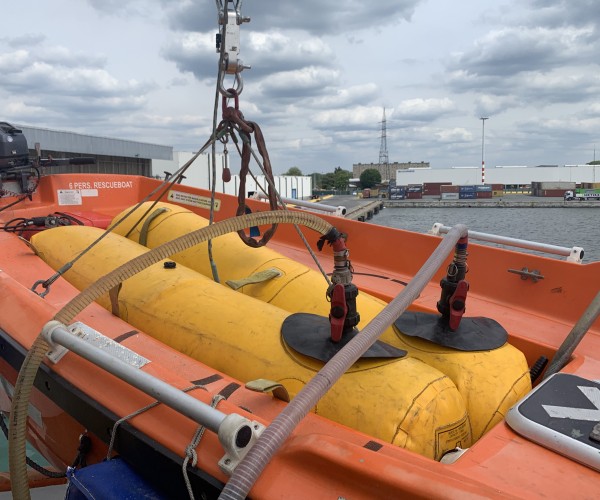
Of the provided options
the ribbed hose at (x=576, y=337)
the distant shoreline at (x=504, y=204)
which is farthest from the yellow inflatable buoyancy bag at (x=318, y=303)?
the distant shoreline at (x=504, y=204)

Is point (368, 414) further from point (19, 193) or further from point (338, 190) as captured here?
point (338, 190)

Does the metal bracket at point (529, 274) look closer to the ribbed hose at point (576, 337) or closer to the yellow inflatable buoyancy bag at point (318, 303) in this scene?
the ribbed hose at point (576, 337)

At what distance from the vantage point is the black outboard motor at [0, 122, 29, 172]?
5.54 metres

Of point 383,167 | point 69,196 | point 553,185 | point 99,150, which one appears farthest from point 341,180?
point 69,196

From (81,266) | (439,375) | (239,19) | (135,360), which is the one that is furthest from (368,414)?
(81,266)

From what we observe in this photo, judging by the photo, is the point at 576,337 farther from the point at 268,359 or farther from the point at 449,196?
the point at 449,196

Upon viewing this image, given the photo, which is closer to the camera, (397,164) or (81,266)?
(81,266)

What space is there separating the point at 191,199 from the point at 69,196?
150cm

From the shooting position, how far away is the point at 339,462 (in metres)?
1.40

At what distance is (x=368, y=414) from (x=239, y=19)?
6.26 ft

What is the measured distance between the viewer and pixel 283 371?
7.41ft

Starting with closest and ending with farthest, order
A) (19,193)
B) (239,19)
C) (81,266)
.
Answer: (239,19) < (81,266) < (19,193)

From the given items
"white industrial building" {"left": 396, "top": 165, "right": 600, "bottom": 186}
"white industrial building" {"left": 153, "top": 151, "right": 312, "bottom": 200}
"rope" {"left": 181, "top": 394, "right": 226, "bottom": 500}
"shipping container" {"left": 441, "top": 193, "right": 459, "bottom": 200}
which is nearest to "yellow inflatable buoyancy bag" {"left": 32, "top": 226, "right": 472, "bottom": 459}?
"rope" {"left": 181, "top": 394, "right": 226, "bottom": 500}

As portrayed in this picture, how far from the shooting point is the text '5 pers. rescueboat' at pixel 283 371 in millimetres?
1511
